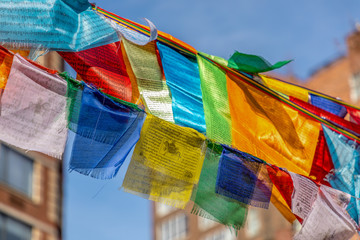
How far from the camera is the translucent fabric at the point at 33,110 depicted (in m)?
5.94

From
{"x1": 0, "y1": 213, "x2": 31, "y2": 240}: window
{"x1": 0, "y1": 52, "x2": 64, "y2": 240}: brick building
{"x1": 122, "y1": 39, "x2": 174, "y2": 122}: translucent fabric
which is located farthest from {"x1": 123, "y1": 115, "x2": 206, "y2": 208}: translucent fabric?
{"x1": 0, "y1": 213, "x2": 31, "y2": 240}: window

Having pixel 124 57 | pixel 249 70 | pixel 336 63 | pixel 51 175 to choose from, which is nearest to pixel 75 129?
pixel 124 57

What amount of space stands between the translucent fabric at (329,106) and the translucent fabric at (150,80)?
2.68 meters

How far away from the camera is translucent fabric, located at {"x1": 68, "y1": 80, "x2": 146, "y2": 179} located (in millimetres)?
6422

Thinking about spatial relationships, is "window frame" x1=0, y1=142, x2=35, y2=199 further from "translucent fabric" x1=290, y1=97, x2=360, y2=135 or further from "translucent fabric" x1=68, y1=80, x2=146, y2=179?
"translucent fabric" x1=68, y1=80, x2=146, y2=179

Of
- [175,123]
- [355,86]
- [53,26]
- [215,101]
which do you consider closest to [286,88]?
[215,101]

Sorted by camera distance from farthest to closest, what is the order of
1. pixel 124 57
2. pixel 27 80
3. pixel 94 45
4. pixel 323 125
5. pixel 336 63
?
1. pixel 336 63
2. pixel 323 125
3. pixel 124 57
4. pixel 94 45
5. pixel 27 80

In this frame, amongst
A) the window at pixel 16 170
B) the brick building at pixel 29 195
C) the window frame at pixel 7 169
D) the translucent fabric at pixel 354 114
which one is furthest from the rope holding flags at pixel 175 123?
the window at pixel 16 170

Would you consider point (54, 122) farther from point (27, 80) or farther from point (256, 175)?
point (256, 175)

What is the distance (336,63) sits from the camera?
50.2m

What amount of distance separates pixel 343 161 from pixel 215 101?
2.15 meters

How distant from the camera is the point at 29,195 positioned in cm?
2525

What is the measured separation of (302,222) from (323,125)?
5.16 feet

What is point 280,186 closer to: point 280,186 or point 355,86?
point 280,186
